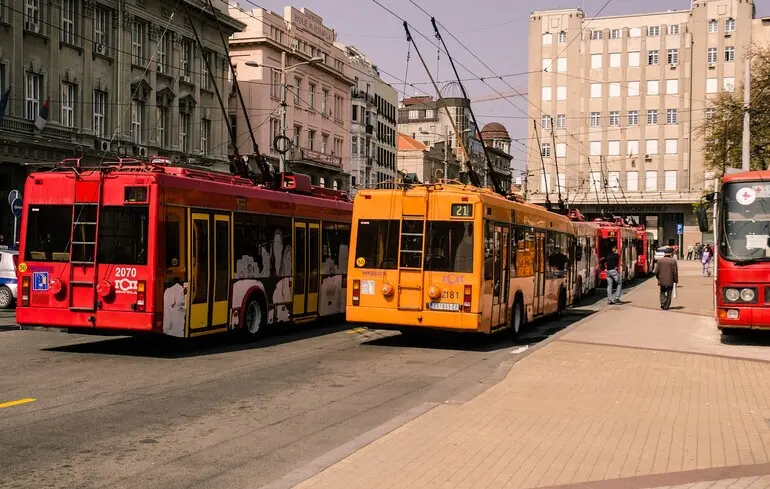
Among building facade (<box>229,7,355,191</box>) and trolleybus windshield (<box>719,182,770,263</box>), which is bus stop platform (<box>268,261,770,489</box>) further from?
building facade (<box>229,7,355,191</box>)

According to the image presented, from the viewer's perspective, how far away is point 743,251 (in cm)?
1573

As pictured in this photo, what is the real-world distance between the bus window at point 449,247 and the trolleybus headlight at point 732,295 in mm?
4871

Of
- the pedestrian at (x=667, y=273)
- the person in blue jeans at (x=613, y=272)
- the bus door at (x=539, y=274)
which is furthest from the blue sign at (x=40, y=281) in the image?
the person in blue jeans at (x=613, y=272)

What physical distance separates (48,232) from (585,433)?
949cm

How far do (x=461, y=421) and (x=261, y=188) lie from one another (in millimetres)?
9031

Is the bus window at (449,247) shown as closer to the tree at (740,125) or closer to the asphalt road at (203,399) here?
the asphalt road at (203,399)

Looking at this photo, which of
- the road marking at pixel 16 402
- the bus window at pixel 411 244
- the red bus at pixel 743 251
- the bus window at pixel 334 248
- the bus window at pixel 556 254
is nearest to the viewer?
the road marking at pixel 16 402

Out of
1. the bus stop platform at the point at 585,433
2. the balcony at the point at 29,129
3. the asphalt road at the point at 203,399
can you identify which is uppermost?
the balcony at the point at 29,129

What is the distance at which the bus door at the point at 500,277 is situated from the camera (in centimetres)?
1581

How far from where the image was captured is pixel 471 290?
48.6 feet

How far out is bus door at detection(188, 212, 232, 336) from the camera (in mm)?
13969

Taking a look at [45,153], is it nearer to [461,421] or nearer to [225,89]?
[225,89]

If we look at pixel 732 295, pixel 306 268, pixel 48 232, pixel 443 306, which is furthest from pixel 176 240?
pixel 732 295

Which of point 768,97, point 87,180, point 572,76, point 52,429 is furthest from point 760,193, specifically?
point 572,76
